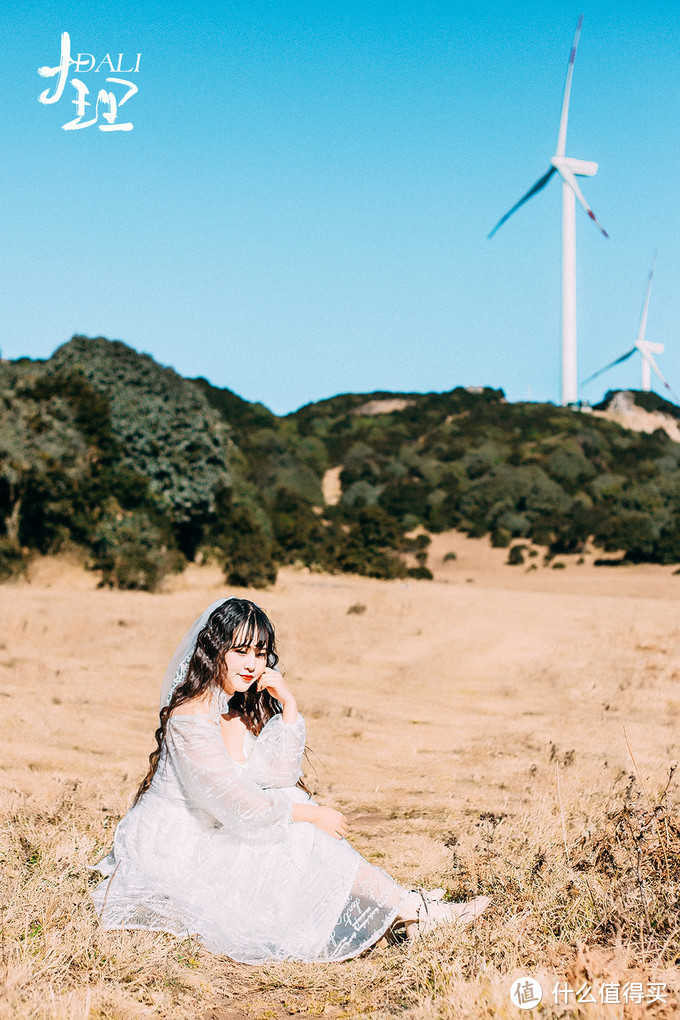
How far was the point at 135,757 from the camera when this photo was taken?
646cm

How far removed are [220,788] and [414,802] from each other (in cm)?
268

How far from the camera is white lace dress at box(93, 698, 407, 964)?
3318 millimetres

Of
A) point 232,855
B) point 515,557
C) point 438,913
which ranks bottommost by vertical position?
point 438,913

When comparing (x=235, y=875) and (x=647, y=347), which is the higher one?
(x=647, y=347)

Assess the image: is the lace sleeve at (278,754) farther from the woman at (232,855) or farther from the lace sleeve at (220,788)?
the lace sleeve at (220,788)

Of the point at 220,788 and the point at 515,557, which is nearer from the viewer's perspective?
the point at 220,788

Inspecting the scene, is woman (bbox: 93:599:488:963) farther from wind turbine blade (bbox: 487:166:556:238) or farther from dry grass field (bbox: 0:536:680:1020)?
wind turbine blade (bbox: 487:166:556:238)

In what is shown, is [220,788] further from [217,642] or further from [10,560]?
[10,560]

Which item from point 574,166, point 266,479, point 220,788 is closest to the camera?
point 220,788

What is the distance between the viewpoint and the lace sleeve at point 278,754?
3678 millimetres

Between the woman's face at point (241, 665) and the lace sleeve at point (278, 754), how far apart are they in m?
0.29

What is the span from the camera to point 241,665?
3529 mm

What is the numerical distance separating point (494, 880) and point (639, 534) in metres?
31.1

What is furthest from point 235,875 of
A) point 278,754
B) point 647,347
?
point 647,347
